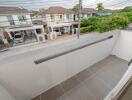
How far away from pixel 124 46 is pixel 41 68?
3.11m

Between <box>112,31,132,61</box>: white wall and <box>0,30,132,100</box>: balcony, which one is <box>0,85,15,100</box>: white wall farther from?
<box>112,31,132,61</box>: white wall

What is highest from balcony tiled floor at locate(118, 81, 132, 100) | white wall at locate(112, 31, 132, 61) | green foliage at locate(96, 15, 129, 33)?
green foliage at locate(96, 15, 129, 33)

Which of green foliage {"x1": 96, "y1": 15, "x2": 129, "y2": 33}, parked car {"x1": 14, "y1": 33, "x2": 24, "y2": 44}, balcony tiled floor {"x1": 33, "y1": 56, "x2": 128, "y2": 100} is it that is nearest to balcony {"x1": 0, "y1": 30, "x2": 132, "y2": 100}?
A: balcony tiled floor {"x1": 33, "y1": 56, "x2": 128, "y2": 100}

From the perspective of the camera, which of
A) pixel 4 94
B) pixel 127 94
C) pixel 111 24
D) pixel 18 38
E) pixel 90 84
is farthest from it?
pixel 18 38

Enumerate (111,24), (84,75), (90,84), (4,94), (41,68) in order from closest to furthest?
(4,94), (41,68), (90,84), (84,75), (111,24)

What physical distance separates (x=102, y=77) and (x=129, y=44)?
1.65 metres

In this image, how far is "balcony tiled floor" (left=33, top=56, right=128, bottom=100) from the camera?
Result: 2092 millimetres

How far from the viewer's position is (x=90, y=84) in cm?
240

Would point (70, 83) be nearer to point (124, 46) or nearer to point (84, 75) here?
point (84, 75)

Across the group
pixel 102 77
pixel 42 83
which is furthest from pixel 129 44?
pixel 42 83

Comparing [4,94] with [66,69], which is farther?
[66,69]

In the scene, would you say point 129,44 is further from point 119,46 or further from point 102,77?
point 102,77

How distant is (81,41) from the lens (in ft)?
7.85

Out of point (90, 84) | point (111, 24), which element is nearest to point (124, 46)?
point (111, 24)
